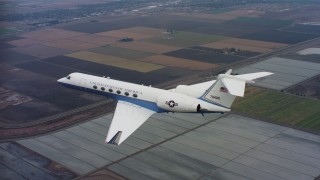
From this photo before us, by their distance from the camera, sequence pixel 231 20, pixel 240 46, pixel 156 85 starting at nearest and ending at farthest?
pixel 156 85
pixel 240 46
pixel 231 20

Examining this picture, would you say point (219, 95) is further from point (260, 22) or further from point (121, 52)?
point (260, 22)

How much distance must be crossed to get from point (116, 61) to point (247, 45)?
48316 millimetres

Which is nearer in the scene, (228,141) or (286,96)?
(228,141)

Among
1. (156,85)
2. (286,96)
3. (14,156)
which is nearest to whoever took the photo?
(14,156)

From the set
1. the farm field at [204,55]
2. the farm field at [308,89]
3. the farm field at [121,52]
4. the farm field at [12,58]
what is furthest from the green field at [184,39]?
the farm field at [308,89]

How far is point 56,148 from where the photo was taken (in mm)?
62844

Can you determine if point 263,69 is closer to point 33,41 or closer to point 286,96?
point 286,96

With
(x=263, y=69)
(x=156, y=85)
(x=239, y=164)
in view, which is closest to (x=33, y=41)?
(x=156, y=85)

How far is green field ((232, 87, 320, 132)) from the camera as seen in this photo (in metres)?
73.7

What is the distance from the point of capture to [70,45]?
5443 inches

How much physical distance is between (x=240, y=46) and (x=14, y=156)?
93.5 meters

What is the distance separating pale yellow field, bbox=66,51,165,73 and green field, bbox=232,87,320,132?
104 ft

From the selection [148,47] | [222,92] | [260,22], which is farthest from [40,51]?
[260,22]

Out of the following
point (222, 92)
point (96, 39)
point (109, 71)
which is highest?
point (222, 92)
